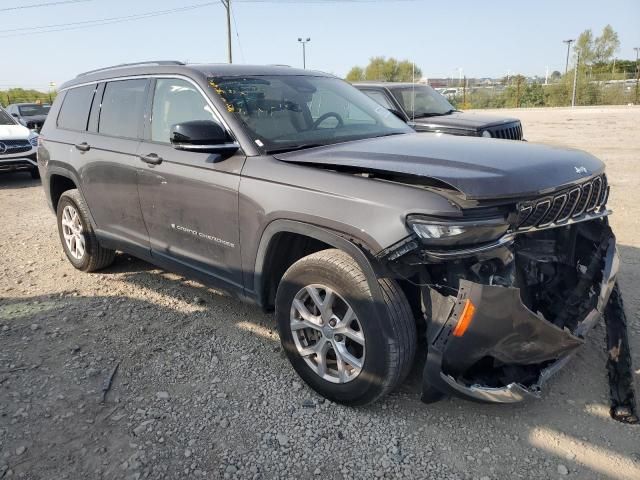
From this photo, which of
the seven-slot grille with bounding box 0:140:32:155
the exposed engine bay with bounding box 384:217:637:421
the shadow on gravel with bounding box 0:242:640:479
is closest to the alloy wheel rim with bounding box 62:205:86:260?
the shadow on gravel with bounding box 0:242:640:479

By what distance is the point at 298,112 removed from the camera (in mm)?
3619

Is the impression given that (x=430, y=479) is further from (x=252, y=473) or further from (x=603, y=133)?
(x=603, y=133)

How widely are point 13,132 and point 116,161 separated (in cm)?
817

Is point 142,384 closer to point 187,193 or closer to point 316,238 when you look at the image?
point 187,193

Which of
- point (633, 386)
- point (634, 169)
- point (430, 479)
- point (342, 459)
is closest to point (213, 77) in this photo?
point (342, 459)

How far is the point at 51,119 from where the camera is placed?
17.1 ft

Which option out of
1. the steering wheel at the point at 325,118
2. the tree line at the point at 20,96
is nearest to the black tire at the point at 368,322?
the steering wheel at the point at 325,118

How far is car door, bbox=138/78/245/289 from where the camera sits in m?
3.29

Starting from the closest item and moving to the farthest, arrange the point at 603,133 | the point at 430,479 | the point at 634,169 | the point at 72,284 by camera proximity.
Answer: the point at 430,479 < the point at 72,284 < the point at 634,169 < the point at 603,133

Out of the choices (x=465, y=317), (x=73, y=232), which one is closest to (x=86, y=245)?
(x=73, y=232)

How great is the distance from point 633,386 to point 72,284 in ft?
15.0

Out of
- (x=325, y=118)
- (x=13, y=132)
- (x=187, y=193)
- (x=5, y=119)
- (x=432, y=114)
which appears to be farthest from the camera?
(x=5, y=119)

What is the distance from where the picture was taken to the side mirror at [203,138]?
10.2 feet

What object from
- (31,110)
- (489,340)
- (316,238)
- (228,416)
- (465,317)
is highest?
(31,110)
